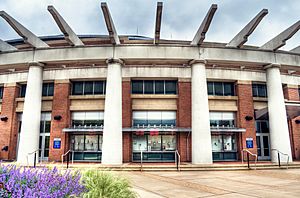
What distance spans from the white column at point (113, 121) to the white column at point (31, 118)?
17.4ft

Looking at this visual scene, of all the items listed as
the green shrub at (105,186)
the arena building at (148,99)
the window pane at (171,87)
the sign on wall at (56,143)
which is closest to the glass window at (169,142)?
the arena building at (148,99)

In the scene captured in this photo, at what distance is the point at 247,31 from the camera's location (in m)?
15.2

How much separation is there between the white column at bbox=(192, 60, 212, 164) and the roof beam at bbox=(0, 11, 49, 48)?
12117 millimetres

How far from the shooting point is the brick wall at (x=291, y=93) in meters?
21.2

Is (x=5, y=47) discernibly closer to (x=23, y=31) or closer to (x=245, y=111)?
(x=23, y=31)

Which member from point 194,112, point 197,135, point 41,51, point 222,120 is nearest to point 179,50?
point 194,112

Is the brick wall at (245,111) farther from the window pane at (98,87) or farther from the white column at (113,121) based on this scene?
the window pane at (98,87)

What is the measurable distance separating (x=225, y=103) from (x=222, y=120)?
1534mm

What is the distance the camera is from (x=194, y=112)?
16047 mm

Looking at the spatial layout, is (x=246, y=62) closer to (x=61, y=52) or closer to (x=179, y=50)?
(x=179, y=50)

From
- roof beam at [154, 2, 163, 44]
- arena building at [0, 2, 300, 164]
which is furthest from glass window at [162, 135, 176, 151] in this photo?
roof beam at [154, 2, 163, 44]

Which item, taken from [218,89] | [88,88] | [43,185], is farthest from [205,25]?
[43,185]

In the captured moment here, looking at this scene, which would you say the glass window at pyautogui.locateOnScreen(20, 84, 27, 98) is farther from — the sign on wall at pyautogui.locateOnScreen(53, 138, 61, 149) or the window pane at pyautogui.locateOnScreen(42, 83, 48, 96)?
the sign on wall at pyautogui.locateOnScreen(53, 138, 61, 149)

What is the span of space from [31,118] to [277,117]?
18.3m
